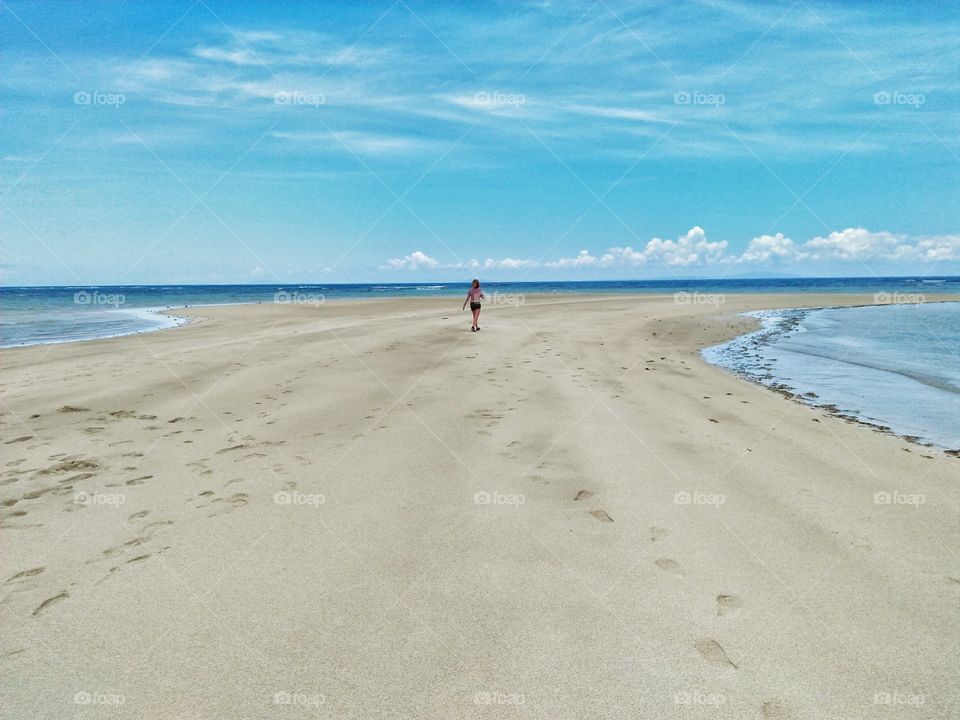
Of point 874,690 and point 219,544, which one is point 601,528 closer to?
point 874,690

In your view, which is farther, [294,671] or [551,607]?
[551,607]

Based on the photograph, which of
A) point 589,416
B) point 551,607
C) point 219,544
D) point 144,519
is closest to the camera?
point 551,607

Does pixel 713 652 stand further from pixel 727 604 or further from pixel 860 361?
pixel 860 361

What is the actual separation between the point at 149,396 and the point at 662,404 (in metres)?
9.45

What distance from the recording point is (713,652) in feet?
11.6

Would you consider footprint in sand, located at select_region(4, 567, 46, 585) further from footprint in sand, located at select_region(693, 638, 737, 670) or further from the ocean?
the ocean

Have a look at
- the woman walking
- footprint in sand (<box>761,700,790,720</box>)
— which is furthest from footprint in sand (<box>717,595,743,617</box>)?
the woman walking

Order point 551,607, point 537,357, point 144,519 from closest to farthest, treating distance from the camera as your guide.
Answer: point 551,607 → point 144,519 → point 537,357

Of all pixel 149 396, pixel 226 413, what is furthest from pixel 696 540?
pixel 149 396

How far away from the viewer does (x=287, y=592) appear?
421 cm

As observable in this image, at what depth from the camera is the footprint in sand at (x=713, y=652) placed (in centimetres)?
344

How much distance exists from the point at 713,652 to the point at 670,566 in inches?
40.4

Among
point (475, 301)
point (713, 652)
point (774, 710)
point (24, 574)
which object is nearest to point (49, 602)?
point (24, 574)

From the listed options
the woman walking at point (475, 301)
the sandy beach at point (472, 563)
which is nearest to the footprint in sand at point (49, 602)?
the sandy beach at point (472, 563)
